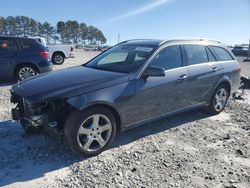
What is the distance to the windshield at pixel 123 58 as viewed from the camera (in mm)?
4433

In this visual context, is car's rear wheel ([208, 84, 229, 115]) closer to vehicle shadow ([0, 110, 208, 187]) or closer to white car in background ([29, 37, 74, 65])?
vehicle shadow ([0, 110, 208, 187])

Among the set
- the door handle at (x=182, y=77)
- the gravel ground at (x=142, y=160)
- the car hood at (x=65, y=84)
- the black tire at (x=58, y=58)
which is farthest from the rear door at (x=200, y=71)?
the black tire at (x=58, y=58)

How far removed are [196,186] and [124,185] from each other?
900 mm

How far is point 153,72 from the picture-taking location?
418 cm

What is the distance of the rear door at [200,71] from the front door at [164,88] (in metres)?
0.22

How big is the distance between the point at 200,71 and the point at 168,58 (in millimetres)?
872

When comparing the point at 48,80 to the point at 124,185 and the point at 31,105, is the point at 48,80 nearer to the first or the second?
the point at 31,105

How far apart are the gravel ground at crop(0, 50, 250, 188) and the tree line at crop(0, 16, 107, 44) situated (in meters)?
82.2

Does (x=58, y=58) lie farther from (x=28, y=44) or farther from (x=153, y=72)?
(x=153, y=72)

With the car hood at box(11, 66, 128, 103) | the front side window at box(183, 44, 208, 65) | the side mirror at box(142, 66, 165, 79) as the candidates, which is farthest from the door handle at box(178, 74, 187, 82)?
the car hood at box(11, 66, 128, 103)

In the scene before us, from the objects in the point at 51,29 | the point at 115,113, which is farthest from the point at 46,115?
the point at 51,29

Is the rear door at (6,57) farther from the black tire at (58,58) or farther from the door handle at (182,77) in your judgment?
the black tire at (58,58)

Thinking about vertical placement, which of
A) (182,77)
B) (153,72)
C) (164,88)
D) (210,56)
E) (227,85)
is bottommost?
(227,85)

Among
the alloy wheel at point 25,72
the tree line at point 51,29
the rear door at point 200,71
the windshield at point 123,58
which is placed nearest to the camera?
the windshield at point 123,58
